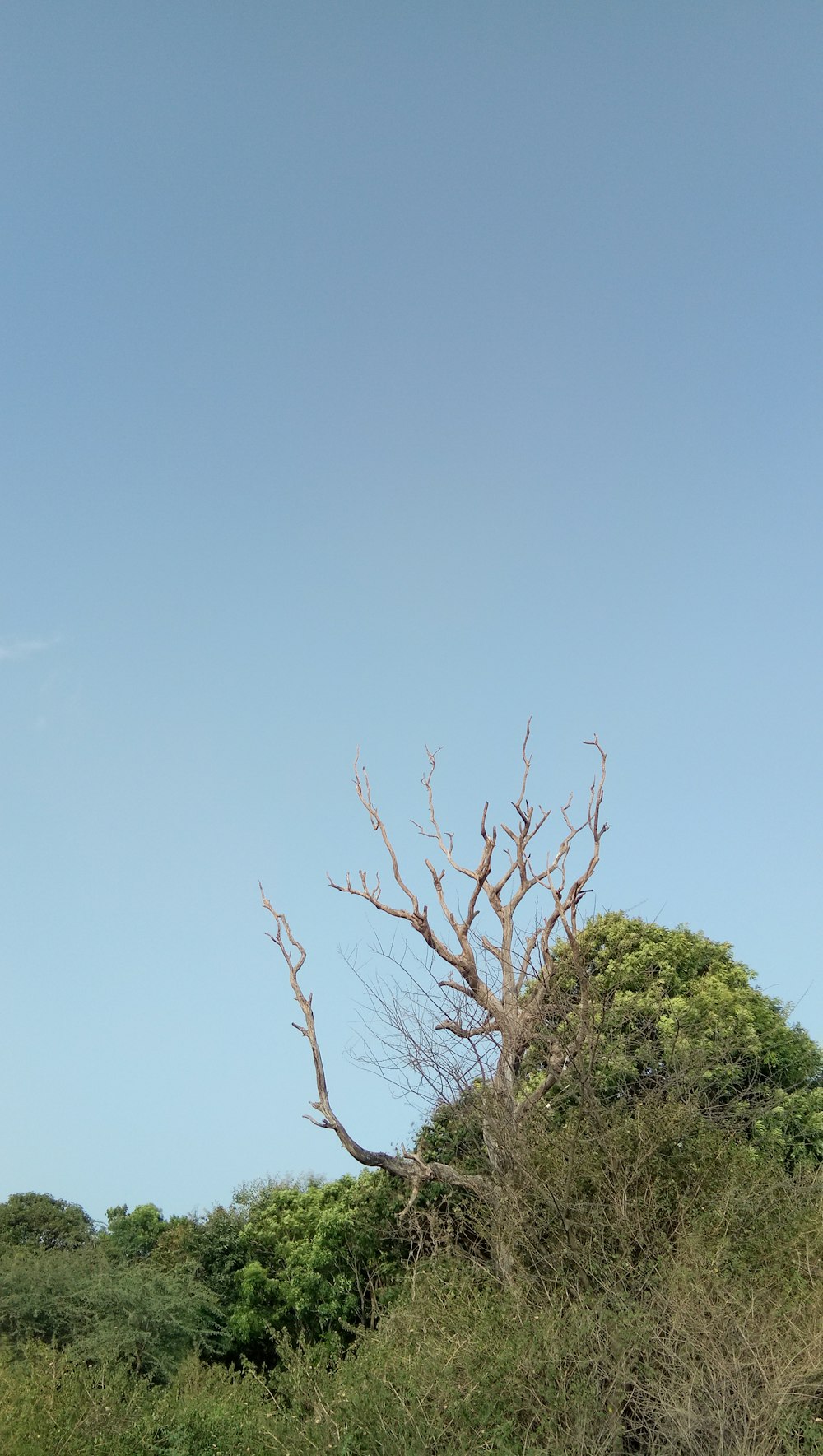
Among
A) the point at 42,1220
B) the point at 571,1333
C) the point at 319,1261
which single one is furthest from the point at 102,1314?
the point at 42,1220

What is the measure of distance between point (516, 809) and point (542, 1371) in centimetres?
922

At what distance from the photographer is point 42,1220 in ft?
116

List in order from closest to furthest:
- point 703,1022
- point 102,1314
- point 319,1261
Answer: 1. point 102,1314
2. point 703,1022
3. point 319,1261

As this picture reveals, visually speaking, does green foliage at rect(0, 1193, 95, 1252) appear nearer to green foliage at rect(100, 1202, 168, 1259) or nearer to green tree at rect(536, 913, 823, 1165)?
green foliage at rect(100, 1202, 168, 1259)

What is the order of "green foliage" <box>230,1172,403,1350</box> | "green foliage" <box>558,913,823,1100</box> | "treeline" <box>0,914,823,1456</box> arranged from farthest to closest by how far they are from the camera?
"green foliage" <box>230,1172,403,1350</box>, "green foliage" <box>558,913,823,1100</box>, "treeline" <box>0,914,823,1456</box>

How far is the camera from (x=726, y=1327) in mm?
8320

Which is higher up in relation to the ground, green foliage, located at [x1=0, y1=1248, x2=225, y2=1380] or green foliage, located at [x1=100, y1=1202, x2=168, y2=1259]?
green foliage, located at [x1=100, y1=1202, x2=168, y2=1259]

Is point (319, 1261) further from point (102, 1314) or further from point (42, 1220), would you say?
point (42, 1220)

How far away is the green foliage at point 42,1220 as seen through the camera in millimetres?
33688

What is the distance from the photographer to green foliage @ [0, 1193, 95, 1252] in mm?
33688

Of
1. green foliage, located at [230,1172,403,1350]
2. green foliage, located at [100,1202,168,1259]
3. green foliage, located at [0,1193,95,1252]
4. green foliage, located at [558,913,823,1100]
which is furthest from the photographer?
green foliage, located at [0,1193,95,1252]

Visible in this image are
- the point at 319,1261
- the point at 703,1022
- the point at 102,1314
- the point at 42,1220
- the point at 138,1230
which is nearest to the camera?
the point at 102,1314

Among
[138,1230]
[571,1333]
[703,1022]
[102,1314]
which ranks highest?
[138,1230]

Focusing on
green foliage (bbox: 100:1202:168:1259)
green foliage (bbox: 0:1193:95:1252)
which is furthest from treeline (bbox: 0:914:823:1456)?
green foliage (bbox: 0:1193:95:1252)
